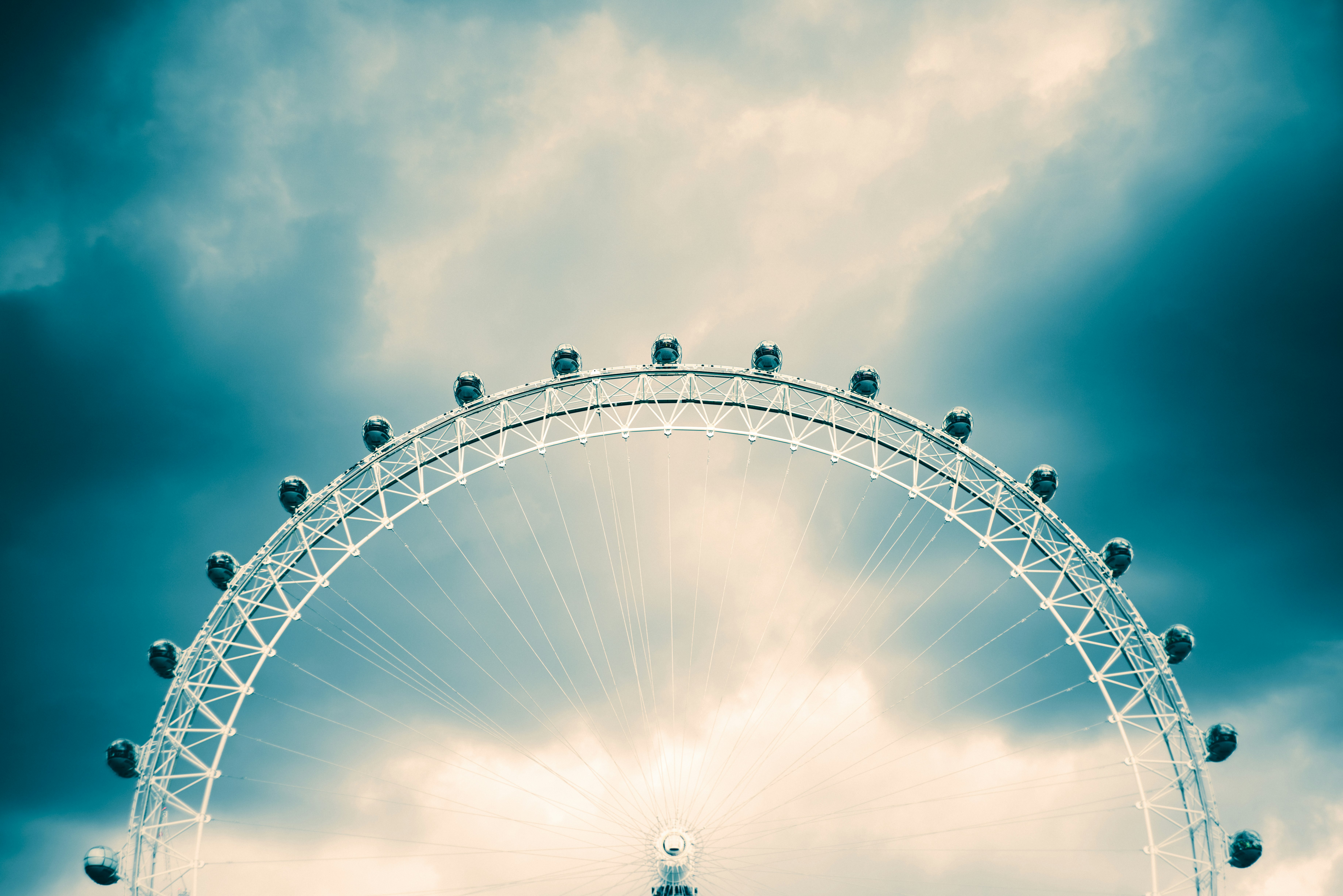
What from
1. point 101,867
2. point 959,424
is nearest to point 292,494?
point 101,867

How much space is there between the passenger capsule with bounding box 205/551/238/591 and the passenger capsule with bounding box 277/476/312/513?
8.59 feet

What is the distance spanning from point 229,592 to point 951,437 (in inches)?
1021

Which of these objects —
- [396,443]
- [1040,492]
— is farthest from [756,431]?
[396,443]

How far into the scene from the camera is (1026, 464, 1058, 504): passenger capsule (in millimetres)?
28969

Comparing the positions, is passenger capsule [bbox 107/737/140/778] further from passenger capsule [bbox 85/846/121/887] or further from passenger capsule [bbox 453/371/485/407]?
passenger capsule [bbox 453/371/485/407]

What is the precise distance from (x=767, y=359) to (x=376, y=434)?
47.4ft

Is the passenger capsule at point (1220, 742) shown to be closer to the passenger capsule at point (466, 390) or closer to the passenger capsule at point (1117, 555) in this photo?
the passenger capsule at point (1117, 555)

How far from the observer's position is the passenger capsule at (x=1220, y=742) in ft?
86.2

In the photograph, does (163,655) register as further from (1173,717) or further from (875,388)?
(1173,717)

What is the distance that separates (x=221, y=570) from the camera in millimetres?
28188

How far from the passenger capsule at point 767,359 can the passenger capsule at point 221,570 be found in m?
19.9

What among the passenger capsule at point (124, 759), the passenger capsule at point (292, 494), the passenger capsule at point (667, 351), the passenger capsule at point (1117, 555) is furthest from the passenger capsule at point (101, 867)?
the passenger capsule at point (1117, 555)

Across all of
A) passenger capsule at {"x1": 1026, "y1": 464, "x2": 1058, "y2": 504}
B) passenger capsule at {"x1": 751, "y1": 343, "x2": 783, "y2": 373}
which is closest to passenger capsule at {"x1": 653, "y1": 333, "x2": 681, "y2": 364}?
passenger capsule at {"x1": 751, "y1": 343, "x2": 783, "y2": 373}

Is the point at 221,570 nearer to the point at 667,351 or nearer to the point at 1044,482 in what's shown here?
the point at 667,351
